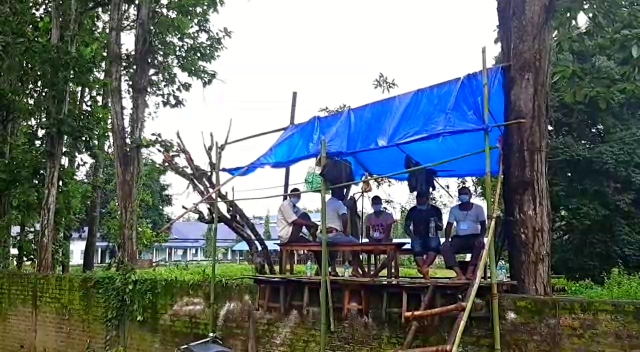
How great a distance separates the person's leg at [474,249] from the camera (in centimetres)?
584

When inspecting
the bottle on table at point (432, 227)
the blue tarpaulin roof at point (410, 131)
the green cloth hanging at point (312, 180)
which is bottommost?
the bottle on table at point (432, 227)

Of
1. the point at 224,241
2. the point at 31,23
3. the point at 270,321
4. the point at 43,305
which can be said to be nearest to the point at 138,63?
the point at 31,23

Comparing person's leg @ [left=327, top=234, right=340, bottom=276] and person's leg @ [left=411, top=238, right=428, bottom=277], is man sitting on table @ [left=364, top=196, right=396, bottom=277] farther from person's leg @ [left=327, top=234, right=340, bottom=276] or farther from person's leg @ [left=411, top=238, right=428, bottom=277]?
person's leg @ [left=327, top=234, right=340, bottom=276]

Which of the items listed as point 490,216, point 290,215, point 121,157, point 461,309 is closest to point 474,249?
point 490,216

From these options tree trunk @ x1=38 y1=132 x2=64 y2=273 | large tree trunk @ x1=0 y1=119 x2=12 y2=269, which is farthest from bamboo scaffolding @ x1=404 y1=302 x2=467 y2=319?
large tree trunk @ x1=0 y1=119 x2=12 y2=269

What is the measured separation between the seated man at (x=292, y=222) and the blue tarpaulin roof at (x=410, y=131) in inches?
18.1

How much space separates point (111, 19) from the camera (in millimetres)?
11453

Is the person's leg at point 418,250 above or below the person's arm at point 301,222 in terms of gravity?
below

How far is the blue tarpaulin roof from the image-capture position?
18.4ft

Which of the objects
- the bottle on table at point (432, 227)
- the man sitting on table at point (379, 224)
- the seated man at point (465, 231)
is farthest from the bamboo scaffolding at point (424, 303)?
the man sitting on table at point (379, 224)

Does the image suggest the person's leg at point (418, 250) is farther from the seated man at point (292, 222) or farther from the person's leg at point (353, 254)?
the seated man at point (292, 222)

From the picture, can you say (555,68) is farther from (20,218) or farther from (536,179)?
(20,218)

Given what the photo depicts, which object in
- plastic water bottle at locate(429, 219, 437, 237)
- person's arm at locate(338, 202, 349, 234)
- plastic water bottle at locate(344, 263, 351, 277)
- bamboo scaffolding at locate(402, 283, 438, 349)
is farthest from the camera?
plastic water bottle at locate(344, 263, 351, 277)

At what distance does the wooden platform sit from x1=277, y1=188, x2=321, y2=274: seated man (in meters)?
0.40
